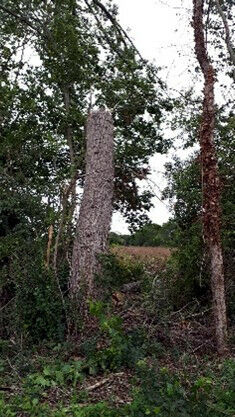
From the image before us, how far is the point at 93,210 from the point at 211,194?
1.89 meters

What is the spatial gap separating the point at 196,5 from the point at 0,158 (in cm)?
530

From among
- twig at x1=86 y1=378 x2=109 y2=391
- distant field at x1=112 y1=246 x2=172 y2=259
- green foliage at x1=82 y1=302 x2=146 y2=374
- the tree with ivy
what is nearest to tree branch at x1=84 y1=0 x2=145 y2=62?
the tree with ivy

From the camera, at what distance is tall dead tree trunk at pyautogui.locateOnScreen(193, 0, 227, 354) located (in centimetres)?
863

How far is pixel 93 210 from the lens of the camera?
9250 mm

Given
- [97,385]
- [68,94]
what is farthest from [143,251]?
[97,385]

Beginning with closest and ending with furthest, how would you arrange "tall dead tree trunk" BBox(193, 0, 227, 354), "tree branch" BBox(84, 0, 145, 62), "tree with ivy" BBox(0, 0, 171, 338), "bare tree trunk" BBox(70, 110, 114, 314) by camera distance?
1. "tall dead tree trunk" BBox(193, 0, 227, 354)
2. "bare tree trunk" BBox(70, 110, 114, 314)
3. "tree with ivy" BBox(0, 0, 171, 338)
4. "tree branch" BBox(84, 0, 145, 62)

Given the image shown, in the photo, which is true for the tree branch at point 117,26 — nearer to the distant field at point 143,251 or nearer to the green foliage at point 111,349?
the distant field at point 143,251

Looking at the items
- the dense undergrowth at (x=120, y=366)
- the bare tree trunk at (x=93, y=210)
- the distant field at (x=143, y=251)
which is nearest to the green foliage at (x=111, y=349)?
the dense undergrowth at (x=120, y=366)

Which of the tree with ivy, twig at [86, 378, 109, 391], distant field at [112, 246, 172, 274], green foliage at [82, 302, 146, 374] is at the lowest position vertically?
twig at [86, 378, 109, 391]

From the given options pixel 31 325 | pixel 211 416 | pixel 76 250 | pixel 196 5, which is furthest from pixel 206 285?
pixel 211 416

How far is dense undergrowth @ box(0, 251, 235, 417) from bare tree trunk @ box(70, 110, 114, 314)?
27cm

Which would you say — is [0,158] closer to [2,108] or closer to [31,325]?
[2,108]

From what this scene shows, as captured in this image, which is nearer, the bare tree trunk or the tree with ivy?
the bare tree trunk

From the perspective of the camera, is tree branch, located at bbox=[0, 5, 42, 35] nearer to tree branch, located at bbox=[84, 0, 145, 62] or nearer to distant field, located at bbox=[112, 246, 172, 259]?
tree branch, located at bbox=[84, 0, 145, 62]
